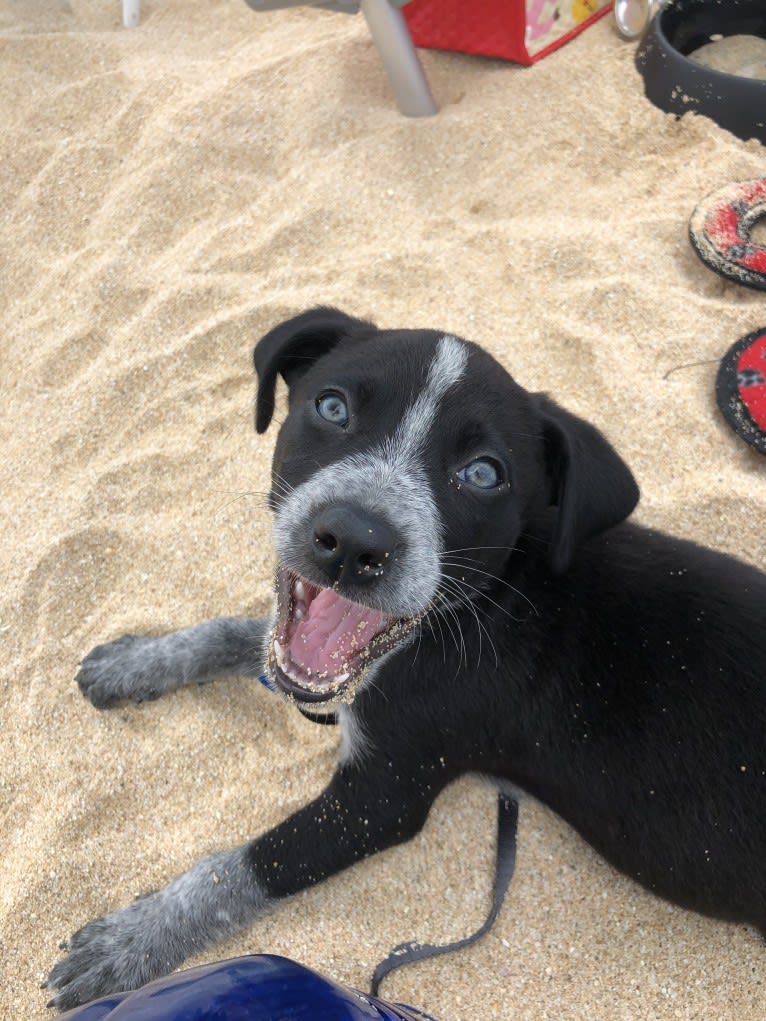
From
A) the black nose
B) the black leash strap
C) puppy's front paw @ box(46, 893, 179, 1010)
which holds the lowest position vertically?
the black leash strap

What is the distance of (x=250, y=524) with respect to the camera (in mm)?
3475

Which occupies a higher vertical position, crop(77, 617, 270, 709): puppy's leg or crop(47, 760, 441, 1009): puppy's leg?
crop(77, 617, 270, 709): puppy's leg

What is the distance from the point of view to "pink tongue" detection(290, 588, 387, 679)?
89.4 inches

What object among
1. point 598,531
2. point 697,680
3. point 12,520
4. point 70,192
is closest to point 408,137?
point 70,192

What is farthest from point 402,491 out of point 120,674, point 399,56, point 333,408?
point 399,56

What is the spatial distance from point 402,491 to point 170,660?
140 cm

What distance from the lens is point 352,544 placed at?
198 centimetres

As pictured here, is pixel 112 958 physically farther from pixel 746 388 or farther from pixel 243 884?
pixel 746 388

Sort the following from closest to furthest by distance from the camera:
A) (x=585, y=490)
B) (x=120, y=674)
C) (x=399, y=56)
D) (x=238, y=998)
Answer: (x=238, y=998) → (x=585, y=490) → (x=120, y=674) → (x=399, y=56)

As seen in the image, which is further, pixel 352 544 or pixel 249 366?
pixel 249 366

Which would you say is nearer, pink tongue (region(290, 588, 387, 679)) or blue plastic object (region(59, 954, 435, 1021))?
blue plastic object (region(59, 954, 435, 1021))

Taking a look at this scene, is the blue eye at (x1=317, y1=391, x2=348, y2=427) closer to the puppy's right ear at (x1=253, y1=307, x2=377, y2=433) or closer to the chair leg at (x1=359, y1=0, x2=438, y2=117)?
the puppy's right ear at (x1=253, y1=307, x2=377, y2=433)

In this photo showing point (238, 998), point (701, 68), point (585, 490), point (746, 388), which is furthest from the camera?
point (701, 68)

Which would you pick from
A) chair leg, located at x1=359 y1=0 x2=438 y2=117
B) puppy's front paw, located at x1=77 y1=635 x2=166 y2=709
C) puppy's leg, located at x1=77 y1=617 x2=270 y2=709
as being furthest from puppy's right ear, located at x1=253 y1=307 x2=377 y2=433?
chair leg, located at x1=359 y1=0 x2=438 y2=117
